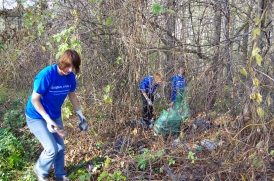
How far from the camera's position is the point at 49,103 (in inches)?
118

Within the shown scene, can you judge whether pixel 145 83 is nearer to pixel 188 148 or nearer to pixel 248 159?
pixel 188 148

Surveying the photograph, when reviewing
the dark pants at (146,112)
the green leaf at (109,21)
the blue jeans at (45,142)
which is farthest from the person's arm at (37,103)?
the dark pants at (146,112)

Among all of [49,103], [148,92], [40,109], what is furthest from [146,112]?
[40,109]

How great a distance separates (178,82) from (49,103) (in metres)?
1.69

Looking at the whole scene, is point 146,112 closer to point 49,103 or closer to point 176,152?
point 176,152

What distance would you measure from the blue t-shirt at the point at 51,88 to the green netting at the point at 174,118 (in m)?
1.51

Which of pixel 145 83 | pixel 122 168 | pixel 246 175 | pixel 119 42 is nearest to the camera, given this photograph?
pixel 246 175

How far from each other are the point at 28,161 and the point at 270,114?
3.04m

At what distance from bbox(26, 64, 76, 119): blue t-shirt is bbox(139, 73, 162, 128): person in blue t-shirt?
1207 mm

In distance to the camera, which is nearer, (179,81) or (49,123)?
(49,123)

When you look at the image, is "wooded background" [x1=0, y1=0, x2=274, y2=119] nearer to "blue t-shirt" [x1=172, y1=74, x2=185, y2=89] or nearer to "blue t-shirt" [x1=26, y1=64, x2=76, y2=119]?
"blue t-shirt" [x1=172, y1=74, x2=185, y2=89]

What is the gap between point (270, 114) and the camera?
10.3ft

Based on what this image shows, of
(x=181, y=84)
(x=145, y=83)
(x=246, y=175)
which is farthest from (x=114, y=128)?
(x=246, y=175)

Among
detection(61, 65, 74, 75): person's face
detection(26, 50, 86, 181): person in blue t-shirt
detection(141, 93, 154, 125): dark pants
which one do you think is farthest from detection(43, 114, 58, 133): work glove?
detection(141, 93, 154, 125): dark pants
